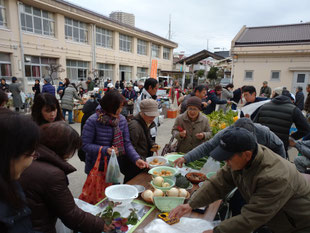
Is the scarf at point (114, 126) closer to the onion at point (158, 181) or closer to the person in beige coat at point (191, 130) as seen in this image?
the onion at point (158, 181)

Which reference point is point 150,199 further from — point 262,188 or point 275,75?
point 275,75

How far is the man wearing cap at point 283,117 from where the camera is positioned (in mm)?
Result: 3188

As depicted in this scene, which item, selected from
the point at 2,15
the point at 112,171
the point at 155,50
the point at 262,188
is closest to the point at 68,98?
the point at 112,171

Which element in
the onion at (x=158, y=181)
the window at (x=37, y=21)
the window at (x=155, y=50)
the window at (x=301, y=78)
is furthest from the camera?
the window at (x=155, y=50)

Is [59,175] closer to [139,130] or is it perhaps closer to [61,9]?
[139,130]

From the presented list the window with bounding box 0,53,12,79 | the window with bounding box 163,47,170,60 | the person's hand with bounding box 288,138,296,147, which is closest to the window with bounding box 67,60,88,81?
the window with bounding box 0,53,12,79

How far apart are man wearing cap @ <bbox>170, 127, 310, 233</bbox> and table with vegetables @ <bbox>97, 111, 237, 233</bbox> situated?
453 millimetres

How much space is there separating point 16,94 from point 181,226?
938 cm

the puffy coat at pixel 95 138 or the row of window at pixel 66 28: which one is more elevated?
the row of window at pixel 66 28

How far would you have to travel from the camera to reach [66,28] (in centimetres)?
1684

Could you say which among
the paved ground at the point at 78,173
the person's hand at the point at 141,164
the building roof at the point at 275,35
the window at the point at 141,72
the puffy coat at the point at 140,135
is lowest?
the paved ground at the point at 78,173

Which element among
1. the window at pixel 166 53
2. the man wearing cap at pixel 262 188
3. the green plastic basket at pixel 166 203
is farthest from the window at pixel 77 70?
the man wearing cap at pixel 262 188

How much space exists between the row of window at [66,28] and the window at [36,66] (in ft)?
6.30

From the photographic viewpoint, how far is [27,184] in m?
1.16
